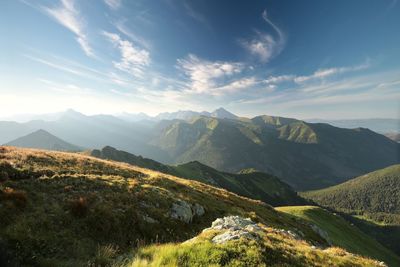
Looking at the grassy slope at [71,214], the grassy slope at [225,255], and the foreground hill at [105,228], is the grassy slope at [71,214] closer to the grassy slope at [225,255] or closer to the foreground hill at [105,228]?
the foreground hill at [105,228]

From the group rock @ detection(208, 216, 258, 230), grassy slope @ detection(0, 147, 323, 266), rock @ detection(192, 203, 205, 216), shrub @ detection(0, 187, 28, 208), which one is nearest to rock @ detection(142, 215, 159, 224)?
grassy slope @ detection(0, 147, 323, 266)

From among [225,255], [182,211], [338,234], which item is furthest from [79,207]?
[338,234]

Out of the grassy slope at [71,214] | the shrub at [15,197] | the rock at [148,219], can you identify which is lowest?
the rock at [148,219]

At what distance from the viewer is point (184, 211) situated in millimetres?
21031

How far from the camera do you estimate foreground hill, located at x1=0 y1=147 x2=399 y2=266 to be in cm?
970

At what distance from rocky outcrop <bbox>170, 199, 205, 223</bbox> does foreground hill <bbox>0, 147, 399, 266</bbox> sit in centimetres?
9

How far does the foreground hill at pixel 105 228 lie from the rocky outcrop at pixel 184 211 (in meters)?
0.09

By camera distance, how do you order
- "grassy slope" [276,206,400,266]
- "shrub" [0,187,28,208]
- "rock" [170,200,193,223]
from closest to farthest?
"shrub" [0,187,28,208] < "rock" [170,200,193,223] < "grassy slope" [276,206,400,266]

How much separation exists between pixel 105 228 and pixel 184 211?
830 centimetres

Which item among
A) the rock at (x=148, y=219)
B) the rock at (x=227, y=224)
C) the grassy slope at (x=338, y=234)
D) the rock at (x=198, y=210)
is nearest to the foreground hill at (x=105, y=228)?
the rock at (x=148, y=219)

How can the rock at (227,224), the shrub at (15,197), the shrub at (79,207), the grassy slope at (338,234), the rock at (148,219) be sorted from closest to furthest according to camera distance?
the shrub at (15,197) < the shrub at (79,207) < the rock at (227,224) < the rock at (148,219) < the grassy slope at (338,234)

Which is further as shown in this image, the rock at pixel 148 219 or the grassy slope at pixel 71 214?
the rock at pixel 148 219

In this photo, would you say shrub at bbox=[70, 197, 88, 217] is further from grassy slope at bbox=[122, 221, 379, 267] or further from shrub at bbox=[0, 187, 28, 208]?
grassy slope at bbox=[122, 221, 379, 267]

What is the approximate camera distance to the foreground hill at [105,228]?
9703mm
